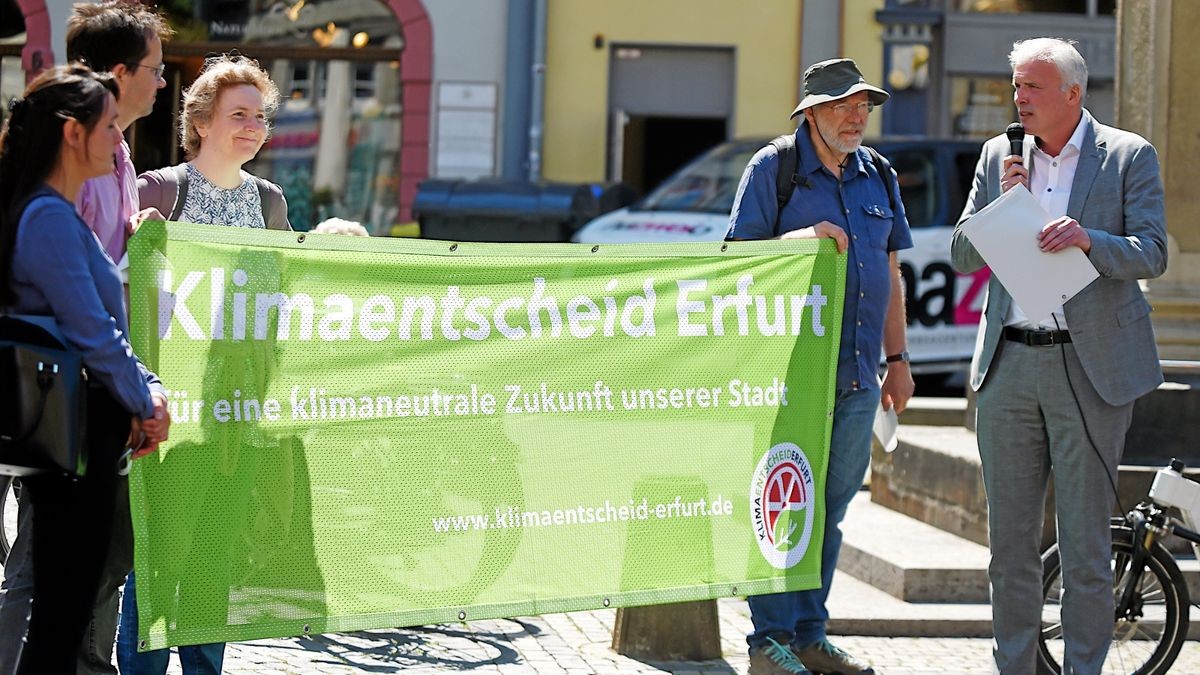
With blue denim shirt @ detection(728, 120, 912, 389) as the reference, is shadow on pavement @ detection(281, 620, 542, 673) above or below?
below

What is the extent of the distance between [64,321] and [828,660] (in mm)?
2825

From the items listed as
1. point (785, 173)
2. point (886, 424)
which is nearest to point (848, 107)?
point (785, 173)

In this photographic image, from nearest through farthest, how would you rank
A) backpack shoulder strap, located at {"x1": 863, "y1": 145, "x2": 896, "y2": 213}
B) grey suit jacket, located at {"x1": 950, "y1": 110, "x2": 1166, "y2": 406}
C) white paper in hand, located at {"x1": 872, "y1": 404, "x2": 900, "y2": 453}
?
grey suit jacket, located at {"x1": 950, "y1": 110, "x2": 1166, "y2": 406}
backpack shoulder strap, located at {"x1": 863, "y1": 145, "x2": 896, "y2": 213}
white paper in hand, located at {"x1": 872, "y1": 404, "x2": 900, "y2": 453}

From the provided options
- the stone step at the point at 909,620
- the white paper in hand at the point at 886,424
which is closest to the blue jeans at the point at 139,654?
the white paper in hand at the point at 886,424

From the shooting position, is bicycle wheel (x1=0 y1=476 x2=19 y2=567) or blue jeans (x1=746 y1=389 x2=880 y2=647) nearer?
blue jeans (x1=746 y1=389 x2=880 y2=647)

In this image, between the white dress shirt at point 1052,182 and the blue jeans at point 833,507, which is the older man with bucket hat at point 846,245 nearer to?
the blue jeans at point 833,507

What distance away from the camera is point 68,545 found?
4.05 meters

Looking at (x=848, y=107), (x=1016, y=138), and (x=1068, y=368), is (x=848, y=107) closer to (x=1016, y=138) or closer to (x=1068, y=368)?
(x=1016, y=138)

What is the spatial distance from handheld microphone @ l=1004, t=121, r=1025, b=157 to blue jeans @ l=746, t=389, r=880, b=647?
874mm

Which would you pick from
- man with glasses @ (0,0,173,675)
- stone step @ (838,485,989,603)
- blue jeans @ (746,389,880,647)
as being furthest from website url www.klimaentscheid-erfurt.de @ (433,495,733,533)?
stone step @ (838,485,989,603)

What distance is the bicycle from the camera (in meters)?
6.02

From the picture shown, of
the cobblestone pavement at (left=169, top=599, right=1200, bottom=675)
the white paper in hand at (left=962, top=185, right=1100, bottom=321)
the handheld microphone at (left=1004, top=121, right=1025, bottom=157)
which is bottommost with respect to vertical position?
the cobblestone pavement at (left=169, top=599, right=1200, bottom=675)

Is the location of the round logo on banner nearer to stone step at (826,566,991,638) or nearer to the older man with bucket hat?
the older man with bucket hat

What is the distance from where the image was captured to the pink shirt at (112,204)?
4473mm
